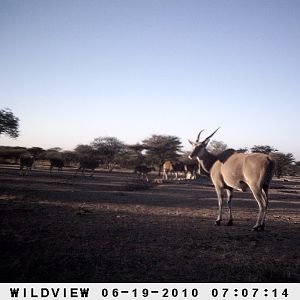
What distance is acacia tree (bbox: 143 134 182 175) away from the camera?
212ft

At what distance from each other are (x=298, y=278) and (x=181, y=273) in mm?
2103

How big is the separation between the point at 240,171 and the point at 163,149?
5333 cm

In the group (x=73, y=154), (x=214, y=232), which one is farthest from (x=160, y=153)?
(x=214, y=232)

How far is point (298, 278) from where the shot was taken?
5.85 metres

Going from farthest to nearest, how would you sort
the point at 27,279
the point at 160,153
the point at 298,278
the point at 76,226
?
the point at 160,153, the point at 76,226, the point at 298,278, the point at 27,279

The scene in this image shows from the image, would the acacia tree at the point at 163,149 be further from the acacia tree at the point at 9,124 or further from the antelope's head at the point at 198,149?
the antelope's head at the point at 198,149

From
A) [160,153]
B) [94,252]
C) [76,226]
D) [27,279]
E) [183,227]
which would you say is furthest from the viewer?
[160,153]

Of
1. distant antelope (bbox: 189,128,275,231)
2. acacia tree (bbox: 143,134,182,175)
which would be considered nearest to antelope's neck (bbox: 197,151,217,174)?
distant antelope (bbox: 189,128,275,231)

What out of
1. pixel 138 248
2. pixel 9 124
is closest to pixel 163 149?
pixel 9 124

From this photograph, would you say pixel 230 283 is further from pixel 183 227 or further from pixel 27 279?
pixel 183 227

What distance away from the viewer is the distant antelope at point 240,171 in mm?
10773

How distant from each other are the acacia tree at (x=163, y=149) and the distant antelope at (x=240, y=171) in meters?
50.8
